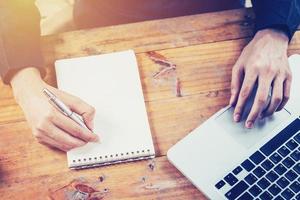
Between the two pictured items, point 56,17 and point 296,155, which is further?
point 56,17

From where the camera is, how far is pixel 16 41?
3.07 ft

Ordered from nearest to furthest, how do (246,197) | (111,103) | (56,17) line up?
(246,197)
(111,103)
(56,17)

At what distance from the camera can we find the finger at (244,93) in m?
0.87

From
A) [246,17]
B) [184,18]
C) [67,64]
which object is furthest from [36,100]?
[246,17]

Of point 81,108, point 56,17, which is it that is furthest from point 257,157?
point 56,17

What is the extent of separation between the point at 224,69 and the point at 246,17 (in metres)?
0.15

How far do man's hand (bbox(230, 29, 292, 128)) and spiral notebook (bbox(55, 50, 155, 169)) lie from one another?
0.18 m

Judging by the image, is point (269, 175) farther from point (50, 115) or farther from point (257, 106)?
point (50, 115)

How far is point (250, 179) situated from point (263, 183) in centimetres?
2

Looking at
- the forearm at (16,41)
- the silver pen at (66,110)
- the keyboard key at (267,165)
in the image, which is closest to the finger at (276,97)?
the keyboard key at (267,165)

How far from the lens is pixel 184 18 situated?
3.32 feet

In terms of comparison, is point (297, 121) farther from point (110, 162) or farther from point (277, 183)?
point (110, 162)

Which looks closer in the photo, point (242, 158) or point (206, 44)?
point (242, 158)

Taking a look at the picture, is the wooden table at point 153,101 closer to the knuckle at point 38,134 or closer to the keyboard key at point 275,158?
the knuckle at point 38,134
